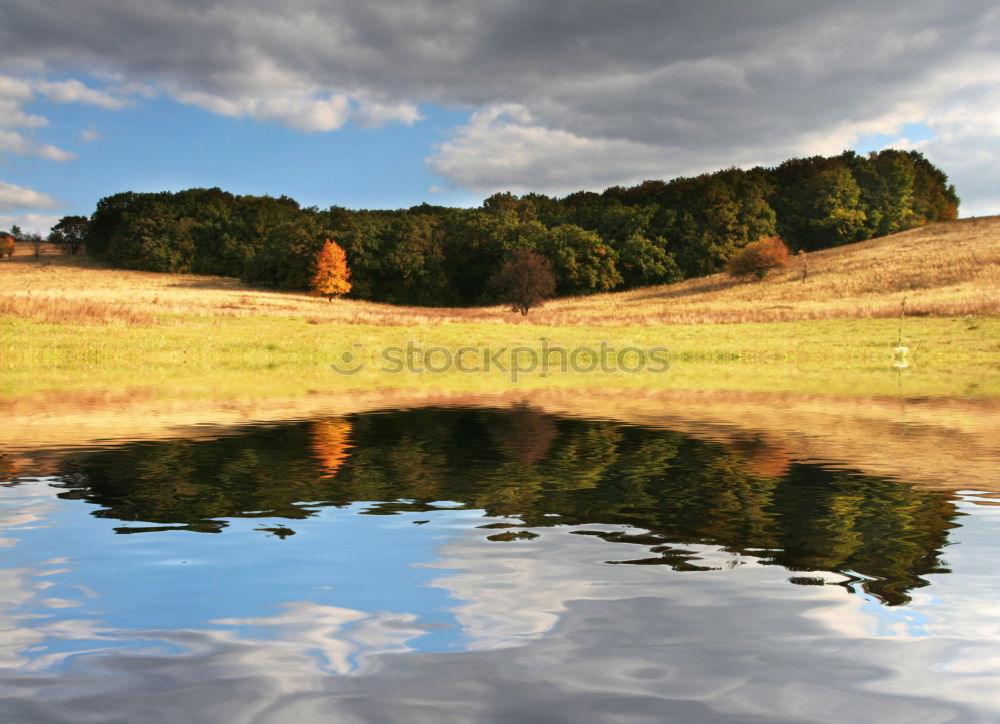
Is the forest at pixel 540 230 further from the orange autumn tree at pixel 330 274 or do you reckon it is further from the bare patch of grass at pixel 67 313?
the bare patch of grass at pixel 67 313

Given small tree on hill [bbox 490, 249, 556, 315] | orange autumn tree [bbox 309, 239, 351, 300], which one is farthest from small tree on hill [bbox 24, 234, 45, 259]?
small tree on hill [bbox 490, 249, 556, 315]

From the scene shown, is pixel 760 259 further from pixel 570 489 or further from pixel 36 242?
pixel 36 242

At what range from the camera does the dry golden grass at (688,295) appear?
45.5 metres

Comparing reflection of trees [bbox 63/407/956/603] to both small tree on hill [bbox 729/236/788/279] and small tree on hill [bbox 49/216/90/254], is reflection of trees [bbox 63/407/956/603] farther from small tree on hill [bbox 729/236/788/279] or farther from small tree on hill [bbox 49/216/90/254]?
small tree on hill [bbox 49/216/90/254]

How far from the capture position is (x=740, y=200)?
11594 cm

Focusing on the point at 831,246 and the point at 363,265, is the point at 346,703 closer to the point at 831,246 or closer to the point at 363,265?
the point at 363,265

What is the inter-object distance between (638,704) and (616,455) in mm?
7929

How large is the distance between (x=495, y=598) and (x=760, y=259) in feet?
305

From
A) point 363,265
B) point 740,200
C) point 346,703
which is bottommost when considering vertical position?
point 346,703

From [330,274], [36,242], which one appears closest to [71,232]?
[36,242]

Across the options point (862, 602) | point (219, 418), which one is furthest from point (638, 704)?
point (219, 418)

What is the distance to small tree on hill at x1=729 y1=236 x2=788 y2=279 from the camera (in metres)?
92.4

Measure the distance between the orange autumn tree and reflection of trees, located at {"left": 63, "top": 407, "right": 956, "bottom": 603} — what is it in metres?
82.3

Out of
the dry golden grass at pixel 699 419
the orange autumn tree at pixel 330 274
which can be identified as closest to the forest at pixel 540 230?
the orange autumn tree at pixel 330 274
